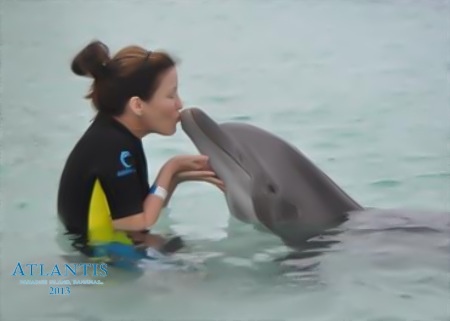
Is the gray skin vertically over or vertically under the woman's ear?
under

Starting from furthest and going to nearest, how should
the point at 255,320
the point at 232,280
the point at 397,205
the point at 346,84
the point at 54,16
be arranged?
the point at 54,16 < the point at 346,84 < the point at 397,205 < the point at 232,280 < the point at 255,320

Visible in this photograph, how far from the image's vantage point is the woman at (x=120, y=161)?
3.27m

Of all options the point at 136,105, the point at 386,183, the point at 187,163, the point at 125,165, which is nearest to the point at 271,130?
the point at 386,183

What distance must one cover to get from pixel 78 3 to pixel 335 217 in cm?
563

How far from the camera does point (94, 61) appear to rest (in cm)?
330

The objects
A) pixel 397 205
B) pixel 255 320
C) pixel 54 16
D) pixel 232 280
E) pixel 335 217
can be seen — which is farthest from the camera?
pixel 54 16

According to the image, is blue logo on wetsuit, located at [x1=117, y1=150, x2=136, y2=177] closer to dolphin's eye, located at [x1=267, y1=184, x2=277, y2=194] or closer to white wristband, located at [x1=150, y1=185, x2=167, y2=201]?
white wristband, located at [x1=150, y1=185, x2=167, y2=201]

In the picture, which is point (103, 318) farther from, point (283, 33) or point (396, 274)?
point (283, 33)

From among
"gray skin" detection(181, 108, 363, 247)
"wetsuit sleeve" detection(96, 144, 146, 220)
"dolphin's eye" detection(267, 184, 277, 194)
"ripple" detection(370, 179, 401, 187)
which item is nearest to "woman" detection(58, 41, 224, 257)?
"wetsuit sleeve" detection(96, 144, 146, 220)

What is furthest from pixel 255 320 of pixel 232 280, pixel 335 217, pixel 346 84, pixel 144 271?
pixel 346 84

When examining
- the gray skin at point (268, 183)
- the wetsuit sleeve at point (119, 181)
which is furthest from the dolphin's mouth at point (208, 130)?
the wetsuit sleeve at point (119, 181)

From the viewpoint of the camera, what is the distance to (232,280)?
11.0 ft

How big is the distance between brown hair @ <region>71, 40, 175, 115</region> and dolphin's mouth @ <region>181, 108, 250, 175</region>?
21 centimetres

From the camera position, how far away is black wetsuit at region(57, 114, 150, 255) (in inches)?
128
